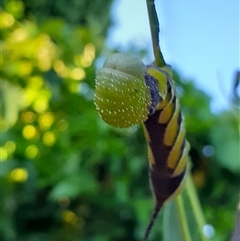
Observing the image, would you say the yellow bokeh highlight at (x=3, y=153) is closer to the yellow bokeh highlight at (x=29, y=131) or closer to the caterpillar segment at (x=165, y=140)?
the yellow bokeh highlight at (x=29, y=131)

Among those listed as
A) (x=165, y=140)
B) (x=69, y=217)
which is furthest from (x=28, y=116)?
(x=165, y=140)

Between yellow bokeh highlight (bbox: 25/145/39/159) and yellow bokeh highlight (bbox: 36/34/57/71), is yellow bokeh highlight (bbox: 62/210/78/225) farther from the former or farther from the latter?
yellow bokeh highlight (bbox: 36/34/57/71)

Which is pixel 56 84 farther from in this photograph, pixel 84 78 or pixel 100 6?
pixel 100 6

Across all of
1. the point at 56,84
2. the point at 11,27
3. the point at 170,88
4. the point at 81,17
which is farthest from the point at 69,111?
the point at 81,17

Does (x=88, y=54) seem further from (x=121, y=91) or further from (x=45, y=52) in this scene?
(x=121, y=91)

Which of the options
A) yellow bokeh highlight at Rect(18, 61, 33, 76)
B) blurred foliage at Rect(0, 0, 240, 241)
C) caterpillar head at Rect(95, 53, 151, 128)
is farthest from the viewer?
yellow bokeh highlight at Rect(18, 61, 33, 76)

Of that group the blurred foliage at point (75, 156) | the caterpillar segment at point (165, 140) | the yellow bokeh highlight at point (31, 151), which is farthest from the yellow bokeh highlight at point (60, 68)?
the caterpillar segment at point (165, 140)

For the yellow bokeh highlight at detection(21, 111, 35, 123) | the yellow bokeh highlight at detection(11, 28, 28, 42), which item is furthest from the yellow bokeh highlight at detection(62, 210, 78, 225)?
the yellow bokeh highlight at detection(11, 28, 28, 42)
